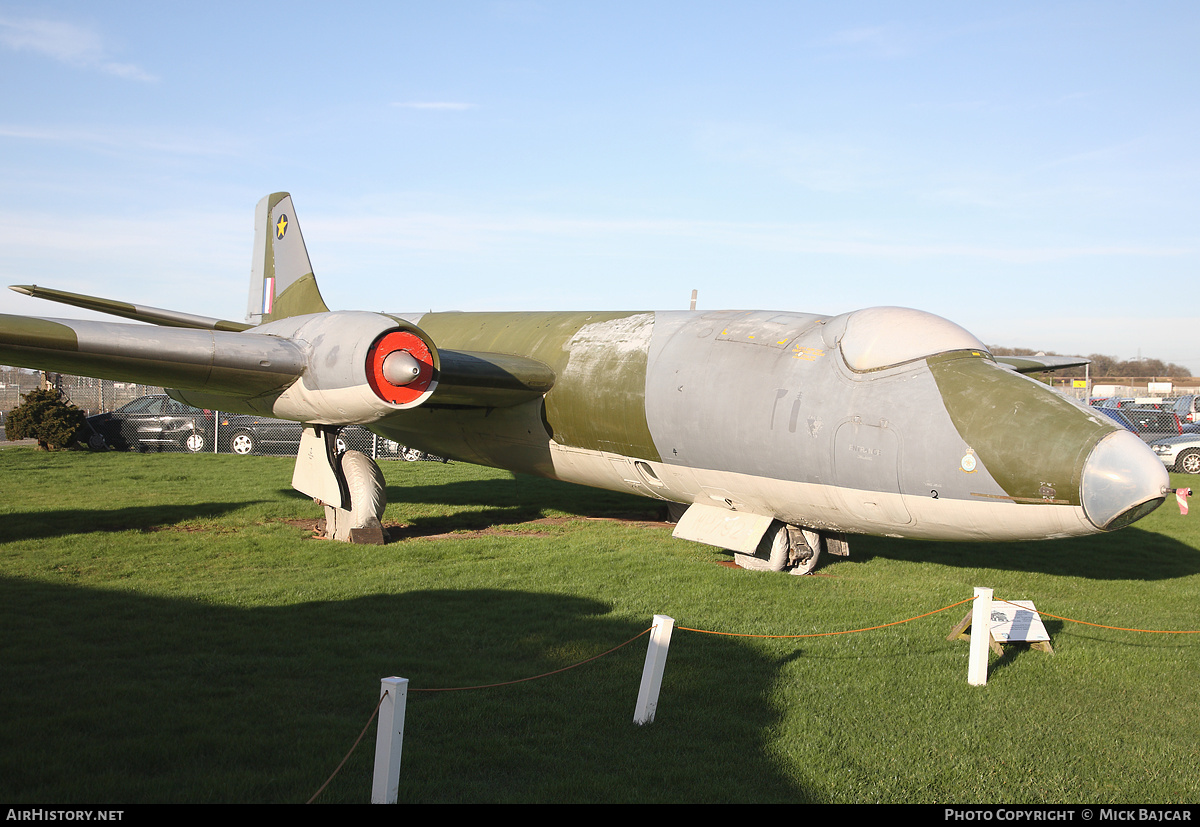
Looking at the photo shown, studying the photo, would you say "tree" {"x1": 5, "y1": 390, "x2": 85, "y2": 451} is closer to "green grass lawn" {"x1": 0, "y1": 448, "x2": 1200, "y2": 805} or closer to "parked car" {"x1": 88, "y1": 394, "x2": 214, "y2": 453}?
"parked car" {"x1": 88, "y1": 394, "x2": 214, "y2": 453}

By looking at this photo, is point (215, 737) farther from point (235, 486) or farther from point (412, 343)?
point (235, 486)

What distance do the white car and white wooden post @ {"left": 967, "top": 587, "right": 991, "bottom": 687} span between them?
20.6 m

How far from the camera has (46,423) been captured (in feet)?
80.7

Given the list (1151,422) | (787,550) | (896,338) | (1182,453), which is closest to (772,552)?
(787,550)

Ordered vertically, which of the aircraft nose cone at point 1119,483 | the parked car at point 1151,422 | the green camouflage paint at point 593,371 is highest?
the green camouflage paint at point 593,371

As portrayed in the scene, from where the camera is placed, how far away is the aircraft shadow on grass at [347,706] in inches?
181

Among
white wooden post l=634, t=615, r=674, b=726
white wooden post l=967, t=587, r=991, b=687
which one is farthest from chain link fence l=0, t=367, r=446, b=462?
white wooden post l=634, t=615, r=674, b=726

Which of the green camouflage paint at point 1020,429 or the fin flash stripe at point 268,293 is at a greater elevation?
the fin flash stripe at point 268,293

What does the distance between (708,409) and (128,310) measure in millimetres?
8251

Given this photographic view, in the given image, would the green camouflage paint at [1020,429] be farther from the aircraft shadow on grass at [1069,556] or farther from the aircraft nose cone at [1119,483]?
the aircraft shadow on grass at [1069,556]

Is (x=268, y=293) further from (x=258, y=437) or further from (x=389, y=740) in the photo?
(x=389, y=740)

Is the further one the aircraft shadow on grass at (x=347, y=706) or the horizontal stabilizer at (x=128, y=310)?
the horizontal stabilizer at (x=128, y=310)

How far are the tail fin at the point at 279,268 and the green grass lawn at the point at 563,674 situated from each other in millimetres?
4959

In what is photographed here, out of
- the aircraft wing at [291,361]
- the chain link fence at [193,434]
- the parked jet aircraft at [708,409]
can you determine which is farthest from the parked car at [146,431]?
the aircraft wing at [291,361]
